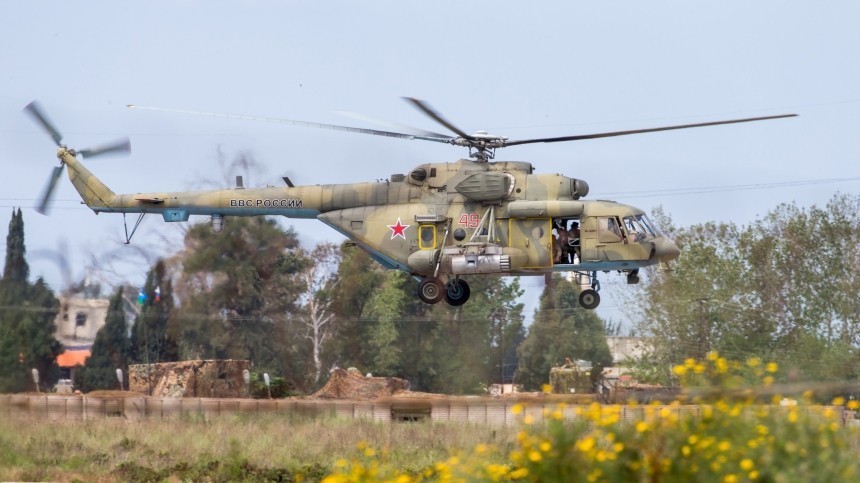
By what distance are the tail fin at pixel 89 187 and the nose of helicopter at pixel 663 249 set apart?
41.3 feet

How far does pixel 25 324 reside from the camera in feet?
95.8

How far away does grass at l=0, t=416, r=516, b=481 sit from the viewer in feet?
67.3

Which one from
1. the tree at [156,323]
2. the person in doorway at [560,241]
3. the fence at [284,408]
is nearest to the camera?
the person in doorway at [560,241]

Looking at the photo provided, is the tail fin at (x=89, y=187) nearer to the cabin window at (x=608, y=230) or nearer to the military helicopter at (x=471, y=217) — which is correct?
the military helicopter at (x=471, y=217)

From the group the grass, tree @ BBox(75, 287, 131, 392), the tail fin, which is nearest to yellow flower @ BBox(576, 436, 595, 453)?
the grass

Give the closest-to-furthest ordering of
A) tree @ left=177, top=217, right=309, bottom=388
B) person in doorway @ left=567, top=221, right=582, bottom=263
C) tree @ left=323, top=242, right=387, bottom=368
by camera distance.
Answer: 1. person in doorway @ left=567, top=221, right=582, bottom=263
2. tree @ left=177, top=217, right=309, bottom=388
3. tree @ left=323, top=242, right=387, bottom=368

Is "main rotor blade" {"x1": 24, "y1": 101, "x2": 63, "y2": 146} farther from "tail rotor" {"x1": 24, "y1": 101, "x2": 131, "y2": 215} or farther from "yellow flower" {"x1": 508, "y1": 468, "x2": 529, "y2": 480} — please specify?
"yellow flower" {"x1": 508, "y1": 468, "x2": 529, "y2": 480}

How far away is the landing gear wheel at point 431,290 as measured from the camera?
28.8 meters

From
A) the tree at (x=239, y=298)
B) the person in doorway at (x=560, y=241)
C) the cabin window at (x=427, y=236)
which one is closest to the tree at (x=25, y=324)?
the cabin window at (x=427, y=236)

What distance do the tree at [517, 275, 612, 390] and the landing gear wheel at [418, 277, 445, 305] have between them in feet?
44.8

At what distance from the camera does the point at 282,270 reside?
46.5 meters

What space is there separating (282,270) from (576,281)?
63.2ft

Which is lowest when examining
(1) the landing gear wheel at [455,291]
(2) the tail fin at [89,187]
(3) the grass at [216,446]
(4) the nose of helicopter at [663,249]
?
(3) the grass at [216,446]

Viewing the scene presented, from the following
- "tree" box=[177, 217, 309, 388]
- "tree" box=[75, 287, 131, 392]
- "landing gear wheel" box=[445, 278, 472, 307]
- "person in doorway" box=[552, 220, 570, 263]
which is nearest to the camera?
"person in doorway" box=[552, 220, 570, 263]
